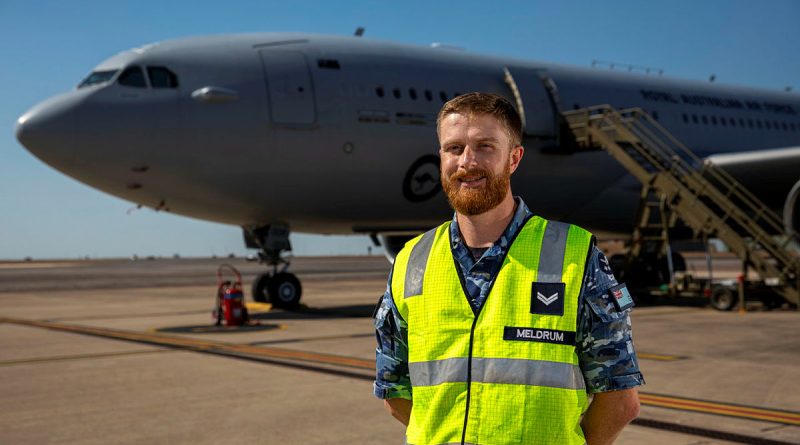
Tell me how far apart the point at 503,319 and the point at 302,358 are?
25.6 ft

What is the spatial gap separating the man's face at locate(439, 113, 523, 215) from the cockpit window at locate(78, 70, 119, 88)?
13585 mm

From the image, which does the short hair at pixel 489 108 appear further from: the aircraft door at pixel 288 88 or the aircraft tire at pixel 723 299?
the aircraft tire at pixel 723 299

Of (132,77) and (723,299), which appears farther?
(723,299)

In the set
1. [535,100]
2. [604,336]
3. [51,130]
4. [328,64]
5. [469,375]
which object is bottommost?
[469,375]

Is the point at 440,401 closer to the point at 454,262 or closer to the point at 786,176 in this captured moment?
the point at 454,262

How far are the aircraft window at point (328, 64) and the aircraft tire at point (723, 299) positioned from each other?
8586mm

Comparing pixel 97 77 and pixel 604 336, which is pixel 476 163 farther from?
pixel 97 77

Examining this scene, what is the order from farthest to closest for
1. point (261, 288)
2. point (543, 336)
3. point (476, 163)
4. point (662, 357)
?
point (261, 288) < point (662, 357) < point (476, 163) < point (543, 336)

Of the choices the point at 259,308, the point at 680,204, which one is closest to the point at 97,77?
the point at 259,308

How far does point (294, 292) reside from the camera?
1728cm

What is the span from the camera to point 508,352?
7.34ft

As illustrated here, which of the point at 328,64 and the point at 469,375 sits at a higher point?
the point at 328,64

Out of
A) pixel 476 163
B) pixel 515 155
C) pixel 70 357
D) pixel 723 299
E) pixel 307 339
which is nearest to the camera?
pixel 476 163

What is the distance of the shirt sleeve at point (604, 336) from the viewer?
2.28 meters
